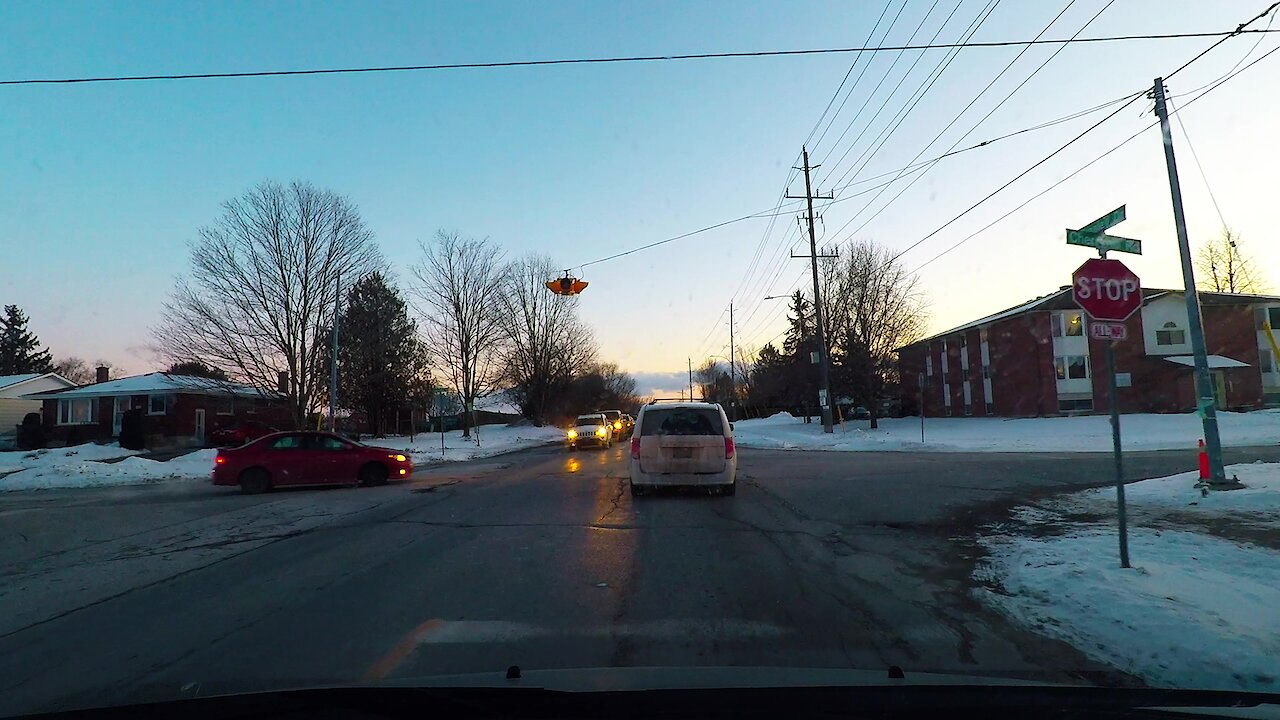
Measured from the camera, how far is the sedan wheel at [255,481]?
58.2 feet

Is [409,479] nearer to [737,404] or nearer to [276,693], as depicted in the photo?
[276,693]

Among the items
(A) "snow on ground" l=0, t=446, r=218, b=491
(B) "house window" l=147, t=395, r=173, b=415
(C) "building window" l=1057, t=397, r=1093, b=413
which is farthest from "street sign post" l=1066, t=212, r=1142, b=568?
(B) "house window" l=147, t=395, r=173, b=415

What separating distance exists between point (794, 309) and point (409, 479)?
46.8m

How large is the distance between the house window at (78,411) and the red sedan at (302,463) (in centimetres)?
3678

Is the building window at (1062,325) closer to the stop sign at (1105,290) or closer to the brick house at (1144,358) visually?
the brick house at (1144,358)

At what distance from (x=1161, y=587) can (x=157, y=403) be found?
5135 centimetres

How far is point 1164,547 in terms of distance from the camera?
805cm

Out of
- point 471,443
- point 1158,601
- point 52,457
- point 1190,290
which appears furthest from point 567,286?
point 471,443

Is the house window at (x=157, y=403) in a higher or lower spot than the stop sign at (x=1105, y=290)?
higher

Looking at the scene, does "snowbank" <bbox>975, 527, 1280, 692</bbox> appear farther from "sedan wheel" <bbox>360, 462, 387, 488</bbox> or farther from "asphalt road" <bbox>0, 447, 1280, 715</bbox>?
"sedan wheel" <bbox>360, 462, 387, 488</bbox>

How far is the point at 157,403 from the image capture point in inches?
1816

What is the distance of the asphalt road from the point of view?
16.8ft

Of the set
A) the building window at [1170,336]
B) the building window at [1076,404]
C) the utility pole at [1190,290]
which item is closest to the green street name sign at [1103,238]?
the utility pole at [1190,290]

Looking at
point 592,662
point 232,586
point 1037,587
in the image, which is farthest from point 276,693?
point 1037,587
